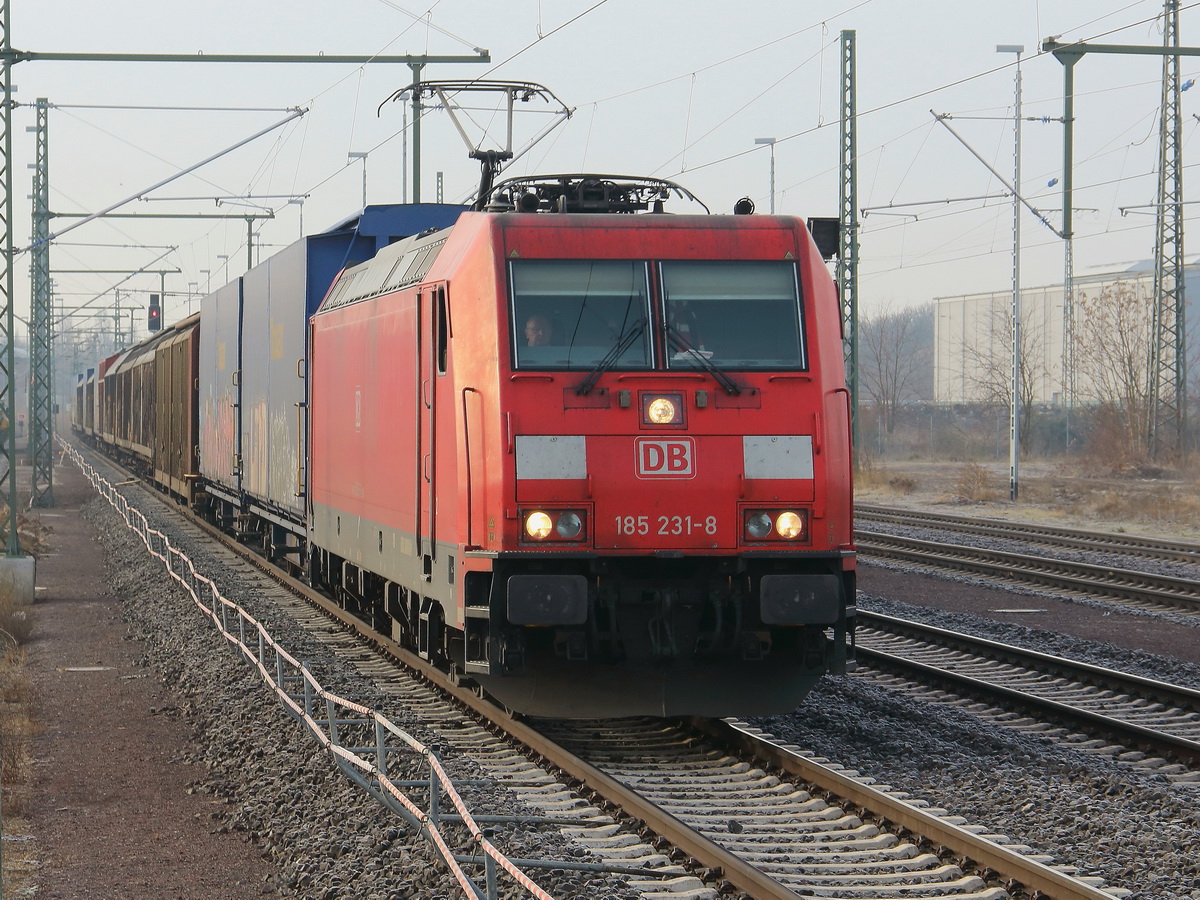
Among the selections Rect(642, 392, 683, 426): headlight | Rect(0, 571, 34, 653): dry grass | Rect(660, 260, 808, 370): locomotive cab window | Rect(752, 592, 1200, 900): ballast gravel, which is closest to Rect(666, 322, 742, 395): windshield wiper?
Rect(660, 260, 808, 370): locomotive cab window

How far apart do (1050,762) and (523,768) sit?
314 centimetres

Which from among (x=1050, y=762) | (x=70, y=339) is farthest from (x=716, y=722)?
(x=70, y=339)

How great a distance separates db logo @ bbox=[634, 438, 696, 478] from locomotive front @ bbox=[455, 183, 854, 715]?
0.01m

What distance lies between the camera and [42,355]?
40812 millimetres

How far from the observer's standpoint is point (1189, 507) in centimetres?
3031

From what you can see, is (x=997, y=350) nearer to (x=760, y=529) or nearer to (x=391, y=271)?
(x=391, y=271)

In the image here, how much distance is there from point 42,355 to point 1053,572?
29740 millimetres

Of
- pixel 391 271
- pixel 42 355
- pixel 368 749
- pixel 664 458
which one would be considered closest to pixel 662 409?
pixel 664 458

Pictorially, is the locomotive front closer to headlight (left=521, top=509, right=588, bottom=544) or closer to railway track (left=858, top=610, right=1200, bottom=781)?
headlight (left=521, top=509, right=588, bottom=544)

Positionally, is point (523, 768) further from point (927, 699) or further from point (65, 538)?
point (65, 538)

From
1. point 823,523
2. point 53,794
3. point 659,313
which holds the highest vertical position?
point 659,313

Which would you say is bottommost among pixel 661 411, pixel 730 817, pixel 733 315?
pixel 730 817

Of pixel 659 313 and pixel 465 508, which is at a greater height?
pixel 659 313

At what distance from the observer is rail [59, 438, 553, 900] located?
6.11 metres
